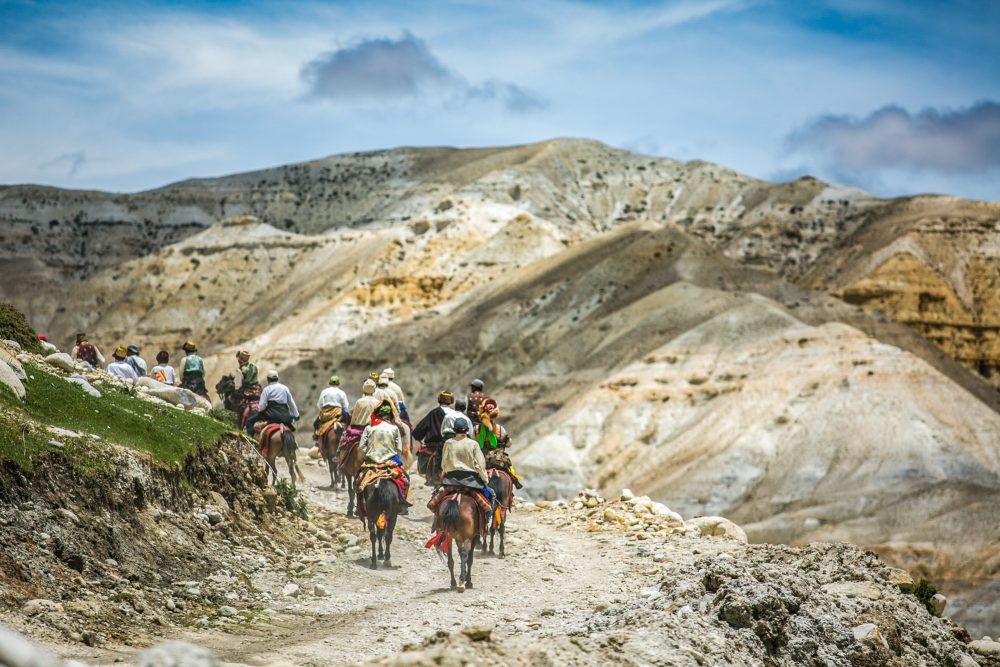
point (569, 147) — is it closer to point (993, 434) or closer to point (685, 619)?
point (993, 434)

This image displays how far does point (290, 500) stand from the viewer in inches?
920

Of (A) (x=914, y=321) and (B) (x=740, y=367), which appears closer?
(B) (x=740, y=367)

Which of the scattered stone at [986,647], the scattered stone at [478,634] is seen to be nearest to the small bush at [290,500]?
the scattered stone at [986,647]

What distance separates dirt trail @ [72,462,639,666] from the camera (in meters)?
15.2

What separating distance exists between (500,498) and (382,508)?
376 centimetres

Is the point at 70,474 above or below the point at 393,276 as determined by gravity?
below

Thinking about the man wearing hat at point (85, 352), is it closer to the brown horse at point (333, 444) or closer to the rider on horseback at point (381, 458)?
the brown horse at point (333, 444)

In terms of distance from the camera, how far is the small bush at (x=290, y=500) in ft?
76.1

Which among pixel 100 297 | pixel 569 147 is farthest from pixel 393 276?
pixel 569 147

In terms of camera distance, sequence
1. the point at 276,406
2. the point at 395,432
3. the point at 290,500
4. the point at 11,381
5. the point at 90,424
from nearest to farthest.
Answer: the point at 11,381, the point at 90,424, the point at 395,432, the point at 290,500, the point at 276,406

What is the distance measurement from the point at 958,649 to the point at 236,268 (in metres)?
102

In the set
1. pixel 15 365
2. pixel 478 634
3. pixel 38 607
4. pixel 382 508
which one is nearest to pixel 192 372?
pixel 382 508

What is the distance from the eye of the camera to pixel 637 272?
7725 centimetres

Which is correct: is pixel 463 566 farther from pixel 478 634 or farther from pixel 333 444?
pixel 478 634
